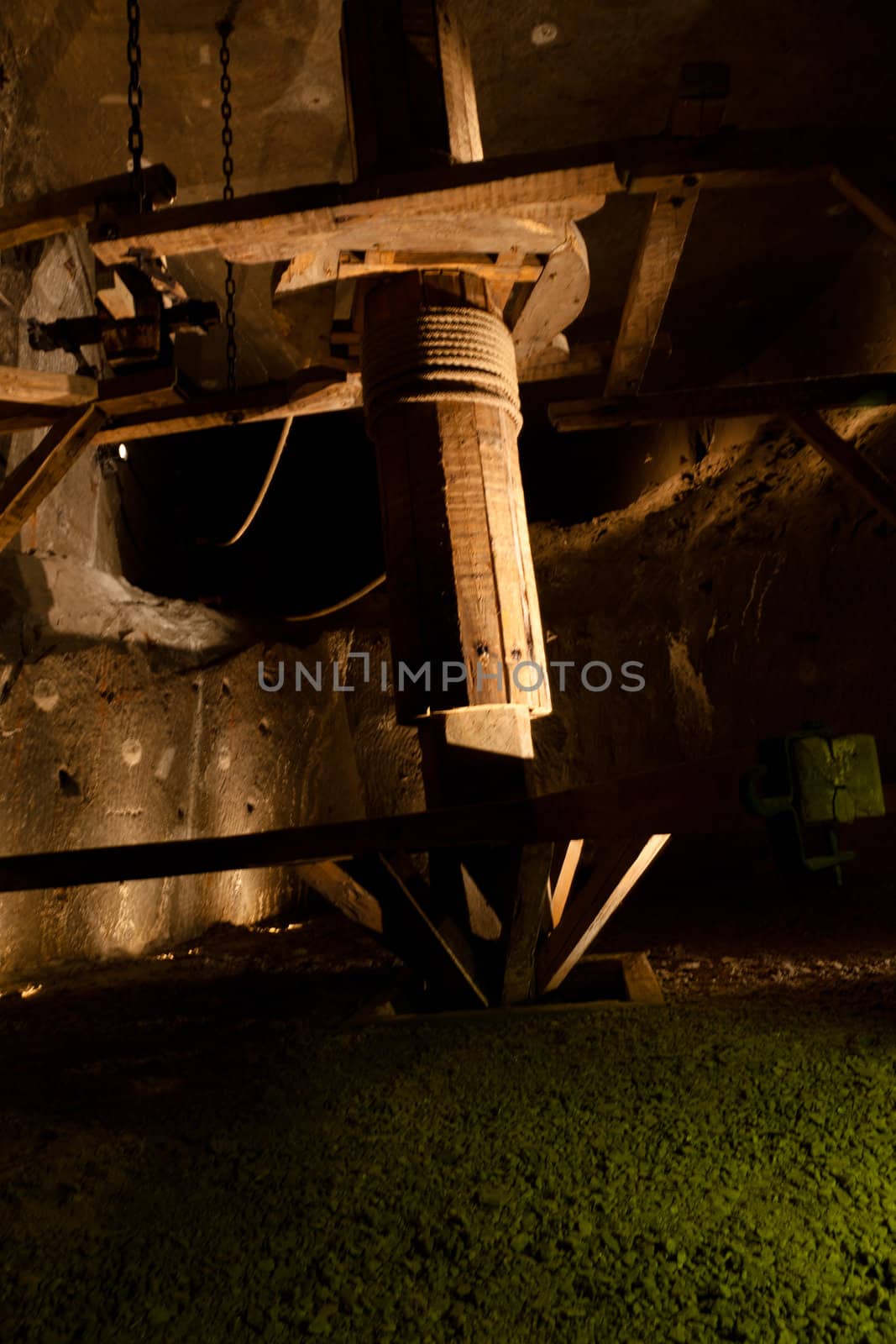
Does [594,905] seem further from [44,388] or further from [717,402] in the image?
[44,388]

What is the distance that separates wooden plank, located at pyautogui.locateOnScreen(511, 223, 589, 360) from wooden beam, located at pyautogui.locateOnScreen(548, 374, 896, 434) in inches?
25.2

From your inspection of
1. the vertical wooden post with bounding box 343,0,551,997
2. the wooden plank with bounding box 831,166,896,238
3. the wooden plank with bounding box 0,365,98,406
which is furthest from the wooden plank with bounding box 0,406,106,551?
the wooden plank with bounding box 831,166,896,238

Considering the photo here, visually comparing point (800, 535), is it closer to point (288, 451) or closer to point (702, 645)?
point (702, 645)

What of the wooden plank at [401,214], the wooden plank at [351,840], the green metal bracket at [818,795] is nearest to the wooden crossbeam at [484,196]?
the wooden plank at [401,214]

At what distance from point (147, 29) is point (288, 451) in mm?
4911

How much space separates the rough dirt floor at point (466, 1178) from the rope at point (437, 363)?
6.84 ft

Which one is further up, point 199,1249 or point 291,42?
point 291,42

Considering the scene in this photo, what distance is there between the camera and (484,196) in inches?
105

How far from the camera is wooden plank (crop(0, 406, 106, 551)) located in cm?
359

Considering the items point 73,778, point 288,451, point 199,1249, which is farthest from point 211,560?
point 199,1249

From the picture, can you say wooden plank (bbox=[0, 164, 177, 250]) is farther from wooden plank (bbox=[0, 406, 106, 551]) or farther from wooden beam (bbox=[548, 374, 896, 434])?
wooden beam (bbox=[548, 374, 896, 434])

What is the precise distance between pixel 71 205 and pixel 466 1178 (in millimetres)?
3390

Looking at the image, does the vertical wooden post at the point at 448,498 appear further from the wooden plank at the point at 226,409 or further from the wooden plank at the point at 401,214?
the wooden plank at the point at 226,409

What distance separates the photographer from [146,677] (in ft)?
18.7
